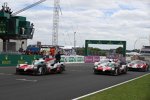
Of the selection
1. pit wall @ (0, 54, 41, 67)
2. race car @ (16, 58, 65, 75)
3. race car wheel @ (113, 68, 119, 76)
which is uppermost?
pit wall @ (0, 54, 41, 67)

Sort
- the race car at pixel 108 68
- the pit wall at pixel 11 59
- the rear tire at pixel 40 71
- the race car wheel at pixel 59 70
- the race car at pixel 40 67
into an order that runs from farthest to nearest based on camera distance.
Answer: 1. the pit wall at pixel 11 59
2. the race car at pixel 108 68
3. the race car wheel at pixel 59 70
4. the rear tire at pixel 40 71
5. the race car at pixel 40 67

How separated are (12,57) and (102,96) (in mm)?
22702

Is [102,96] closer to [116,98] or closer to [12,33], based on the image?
[116,98]

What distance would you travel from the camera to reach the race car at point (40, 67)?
2386 centimetres

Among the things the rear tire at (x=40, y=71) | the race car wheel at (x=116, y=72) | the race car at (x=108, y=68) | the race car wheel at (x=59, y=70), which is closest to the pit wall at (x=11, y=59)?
the race car wheel at (x=59, y=70)

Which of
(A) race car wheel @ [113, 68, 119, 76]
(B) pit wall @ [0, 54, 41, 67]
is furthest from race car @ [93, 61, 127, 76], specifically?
(B) pit wall @ [0, 54, 41, 67]

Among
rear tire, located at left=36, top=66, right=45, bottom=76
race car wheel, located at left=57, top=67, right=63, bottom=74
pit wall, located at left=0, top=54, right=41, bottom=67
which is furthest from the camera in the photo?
pit wall, located at left=0, top=54, right=41, bottom=67

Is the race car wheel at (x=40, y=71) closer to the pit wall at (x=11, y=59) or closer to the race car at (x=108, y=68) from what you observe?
the race car at (x=108, y=68)

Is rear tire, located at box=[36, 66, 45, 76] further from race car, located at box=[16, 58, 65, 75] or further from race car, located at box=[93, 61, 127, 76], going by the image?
race car, located at box=[93, 61, 127, 76]

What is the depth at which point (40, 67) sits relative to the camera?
24.5 meters

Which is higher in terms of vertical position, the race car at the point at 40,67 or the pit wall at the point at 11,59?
Result: the pit wall at the point at 11,59

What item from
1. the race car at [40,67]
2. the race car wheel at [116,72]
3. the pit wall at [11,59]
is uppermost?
the pit wall at [11,59]

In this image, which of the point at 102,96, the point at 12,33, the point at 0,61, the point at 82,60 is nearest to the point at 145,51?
the point at 82,60

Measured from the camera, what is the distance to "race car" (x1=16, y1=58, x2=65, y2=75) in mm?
23859
